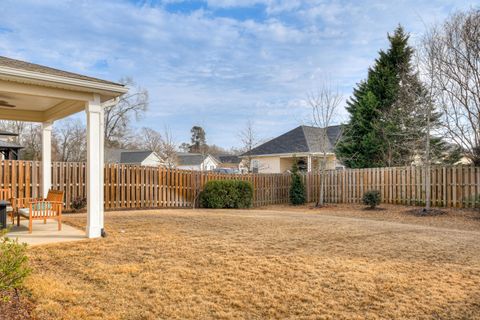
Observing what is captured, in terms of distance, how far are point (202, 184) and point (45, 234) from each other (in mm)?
8102

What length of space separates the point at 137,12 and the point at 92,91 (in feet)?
18.7

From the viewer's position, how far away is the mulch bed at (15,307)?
131 inches

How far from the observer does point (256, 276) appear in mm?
4578

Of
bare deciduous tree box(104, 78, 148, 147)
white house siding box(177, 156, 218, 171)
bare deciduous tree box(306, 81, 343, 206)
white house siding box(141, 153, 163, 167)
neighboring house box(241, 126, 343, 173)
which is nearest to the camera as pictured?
bare deciduous tree box(306, 81, 343, 206)

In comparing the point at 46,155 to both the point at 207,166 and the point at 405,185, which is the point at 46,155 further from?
the point at 207,166

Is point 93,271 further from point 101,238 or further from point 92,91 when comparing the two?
point 92,91

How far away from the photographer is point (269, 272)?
4.72 metres

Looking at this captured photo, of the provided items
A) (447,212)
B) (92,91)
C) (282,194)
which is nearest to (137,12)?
(92,91)

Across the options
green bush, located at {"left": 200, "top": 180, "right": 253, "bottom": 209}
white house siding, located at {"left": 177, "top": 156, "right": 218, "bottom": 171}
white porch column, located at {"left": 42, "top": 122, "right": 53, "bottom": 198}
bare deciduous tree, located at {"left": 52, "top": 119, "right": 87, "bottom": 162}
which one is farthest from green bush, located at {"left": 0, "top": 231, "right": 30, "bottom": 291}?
white house siding, located at {"left": 177, "top": 156, "right": 218, "bottom": 171}

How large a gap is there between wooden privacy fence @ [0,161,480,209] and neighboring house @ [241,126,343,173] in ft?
21.9

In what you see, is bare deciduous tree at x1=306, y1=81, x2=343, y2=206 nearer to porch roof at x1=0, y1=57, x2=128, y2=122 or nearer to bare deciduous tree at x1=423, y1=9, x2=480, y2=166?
bare deciduous tree at x1=423, y1=9, x2=480, y2=166

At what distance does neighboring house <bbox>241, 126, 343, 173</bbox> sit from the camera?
23938 millimetres

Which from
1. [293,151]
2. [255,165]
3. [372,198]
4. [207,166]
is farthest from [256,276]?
[207,166]

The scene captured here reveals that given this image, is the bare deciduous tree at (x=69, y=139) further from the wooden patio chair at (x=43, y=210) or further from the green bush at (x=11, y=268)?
the green bush at (x=11, y=268)
